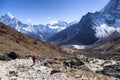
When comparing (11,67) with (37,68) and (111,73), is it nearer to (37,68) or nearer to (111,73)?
(37,68)

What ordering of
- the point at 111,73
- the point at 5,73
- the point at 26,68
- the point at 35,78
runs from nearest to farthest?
the point at 35,78 → the point at 5,73 → the point at 26,68 → the point at 111,73

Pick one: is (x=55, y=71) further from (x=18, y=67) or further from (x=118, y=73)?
(x=118, y=73)

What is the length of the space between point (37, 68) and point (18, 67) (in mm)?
3237

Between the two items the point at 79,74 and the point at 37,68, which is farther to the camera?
the point at 37,68

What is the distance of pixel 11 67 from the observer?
46656 millimetres

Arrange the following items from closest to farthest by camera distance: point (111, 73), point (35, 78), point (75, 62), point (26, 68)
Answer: point (35, 78)
point (26, 68)
point (111, 73)
point (75, 62)

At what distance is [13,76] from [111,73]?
78.1 ft

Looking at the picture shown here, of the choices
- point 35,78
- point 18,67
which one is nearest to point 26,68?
point 18,67

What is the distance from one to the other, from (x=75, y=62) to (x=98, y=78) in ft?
64.2

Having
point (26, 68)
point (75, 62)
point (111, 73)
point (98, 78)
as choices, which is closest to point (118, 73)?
point (111, 73)

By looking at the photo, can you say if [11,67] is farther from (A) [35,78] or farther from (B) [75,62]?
(B) [75,62]

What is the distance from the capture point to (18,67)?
4653 cm

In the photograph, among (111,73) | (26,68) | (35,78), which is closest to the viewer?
(35,78)

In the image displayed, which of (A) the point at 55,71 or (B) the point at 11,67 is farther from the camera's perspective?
(B) the point at 11,67
